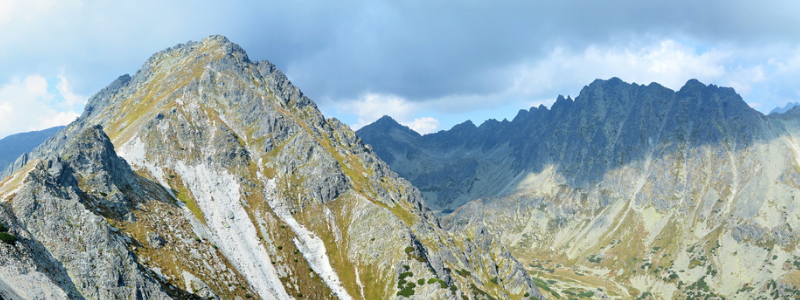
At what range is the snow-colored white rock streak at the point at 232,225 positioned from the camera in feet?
477

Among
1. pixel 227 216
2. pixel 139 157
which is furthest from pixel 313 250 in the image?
pixel 139 157

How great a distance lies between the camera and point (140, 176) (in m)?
166

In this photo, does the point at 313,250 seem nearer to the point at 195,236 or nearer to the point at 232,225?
the point at 232,225

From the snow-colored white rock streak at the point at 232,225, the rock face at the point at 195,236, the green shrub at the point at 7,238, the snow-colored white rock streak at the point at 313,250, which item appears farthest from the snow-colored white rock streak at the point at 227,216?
the green shrub at the point at 7,238

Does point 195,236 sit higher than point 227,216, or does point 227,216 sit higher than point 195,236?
point 227,216

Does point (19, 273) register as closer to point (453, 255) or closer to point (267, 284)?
point (267, 284)

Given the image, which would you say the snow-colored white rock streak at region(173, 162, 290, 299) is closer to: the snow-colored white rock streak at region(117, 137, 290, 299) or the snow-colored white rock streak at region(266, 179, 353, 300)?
the snow-colored white rock streak at region(117, 137, 290, 299)

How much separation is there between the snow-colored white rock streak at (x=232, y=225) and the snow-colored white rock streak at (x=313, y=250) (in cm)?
1560

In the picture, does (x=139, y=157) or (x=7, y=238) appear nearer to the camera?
(x=7, y=238)

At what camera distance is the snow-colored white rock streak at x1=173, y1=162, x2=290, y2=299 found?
14550cm

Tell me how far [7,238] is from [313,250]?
4226 inches

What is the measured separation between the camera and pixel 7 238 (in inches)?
2844

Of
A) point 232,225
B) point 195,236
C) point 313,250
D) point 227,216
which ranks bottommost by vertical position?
point 313,250

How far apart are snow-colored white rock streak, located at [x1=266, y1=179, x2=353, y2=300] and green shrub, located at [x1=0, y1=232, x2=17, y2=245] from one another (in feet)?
324
